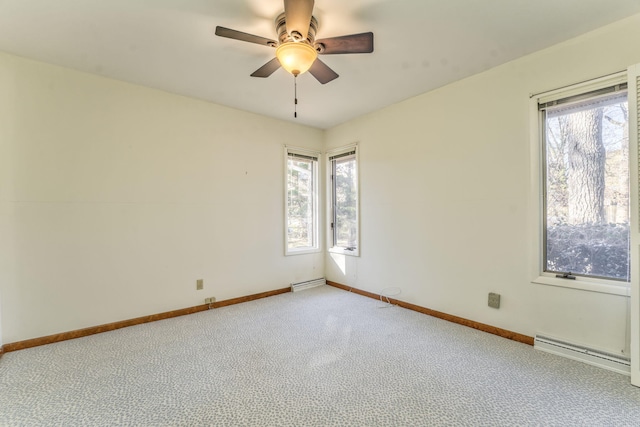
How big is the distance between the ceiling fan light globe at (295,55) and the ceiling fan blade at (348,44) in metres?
0.15

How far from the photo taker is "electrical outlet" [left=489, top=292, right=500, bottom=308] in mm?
2711

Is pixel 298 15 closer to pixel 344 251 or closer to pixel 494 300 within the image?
pixel 494 300

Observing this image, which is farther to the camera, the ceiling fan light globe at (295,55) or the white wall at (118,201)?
the white wall at (118,201)

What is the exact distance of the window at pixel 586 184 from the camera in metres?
2.15

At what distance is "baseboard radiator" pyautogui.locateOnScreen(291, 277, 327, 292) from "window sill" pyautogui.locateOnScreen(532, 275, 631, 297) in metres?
2.89

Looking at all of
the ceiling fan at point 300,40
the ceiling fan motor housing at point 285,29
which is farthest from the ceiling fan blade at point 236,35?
the ceiling fan motor housing at point 285,29

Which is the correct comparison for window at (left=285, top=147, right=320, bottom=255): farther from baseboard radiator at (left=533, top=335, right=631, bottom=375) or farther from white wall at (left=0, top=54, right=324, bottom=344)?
baseboard radiator at (left=533, top=335, right=631, bottom=375)

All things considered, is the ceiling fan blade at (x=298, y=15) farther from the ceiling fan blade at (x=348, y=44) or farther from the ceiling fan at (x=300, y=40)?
the ceiling fan blade at (x=348, y=44)

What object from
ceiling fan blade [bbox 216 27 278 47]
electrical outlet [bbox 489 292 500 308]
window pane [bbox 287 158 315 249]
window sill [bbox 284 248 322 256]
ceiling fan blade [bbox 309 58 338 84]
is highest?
ceiling fan blade [bbox 216 27 278 47]

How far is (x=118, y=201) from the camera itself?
2953mm

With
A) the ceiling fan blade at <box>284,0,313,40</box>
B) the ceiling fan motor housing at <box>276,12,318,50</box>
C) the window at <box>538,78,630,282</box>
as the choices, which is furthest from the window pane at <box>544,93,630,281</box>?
the ceiling fan blade at <box>284,0,313,40</box>

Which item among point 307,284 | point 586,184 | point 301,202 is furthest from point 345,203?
point 586,184

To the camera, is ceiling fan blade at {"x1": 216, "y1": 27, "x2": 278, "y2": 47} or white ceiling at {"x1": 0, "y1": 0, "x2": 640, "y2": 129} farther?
white ceiling at {"x1": 0, "y1": 0, "x2": 640, "y2": 129}

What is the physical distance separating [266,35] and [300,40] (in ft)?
1.90
